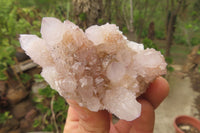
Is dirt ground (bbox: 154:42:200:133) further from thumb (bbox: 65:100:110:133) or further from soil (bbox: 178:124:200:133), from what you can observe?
thumb (bbox: 65:100:110:133)

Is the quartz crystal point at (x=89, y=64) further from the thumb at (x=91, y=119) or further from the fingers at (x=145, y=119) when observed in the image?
the fingers at (x=145, y=119)

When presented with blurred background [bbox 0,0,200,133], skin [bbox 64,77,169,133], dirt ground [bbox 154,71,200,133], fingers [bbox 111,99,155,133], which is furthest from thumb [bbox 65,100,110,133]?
dirt ground [bbox 154,71,200,133]

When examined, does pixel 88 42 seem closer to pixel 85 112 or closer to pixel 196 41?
pixel 85 112

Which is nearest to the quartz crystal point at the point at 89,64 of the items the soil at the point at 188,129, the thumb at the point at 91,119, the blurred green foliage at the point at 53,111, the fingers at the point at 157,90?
the thumb at the point at 91,119

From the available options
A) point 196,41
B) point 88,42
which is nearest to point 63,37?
point 88,42

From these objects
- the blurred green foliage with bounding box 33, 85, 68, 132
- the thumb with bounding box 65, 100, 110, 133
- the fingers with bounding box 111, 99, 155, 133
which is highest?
the thumb with bounding box 65, 100, 110, 133

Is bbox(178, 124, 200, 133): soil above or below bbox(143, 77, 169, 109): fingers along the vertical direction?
below

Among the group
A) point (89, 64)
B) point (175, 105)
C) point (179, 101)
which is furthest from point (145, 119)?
point (179, 101)

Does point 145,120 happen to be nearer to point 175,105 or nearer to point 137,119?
point 137,119
